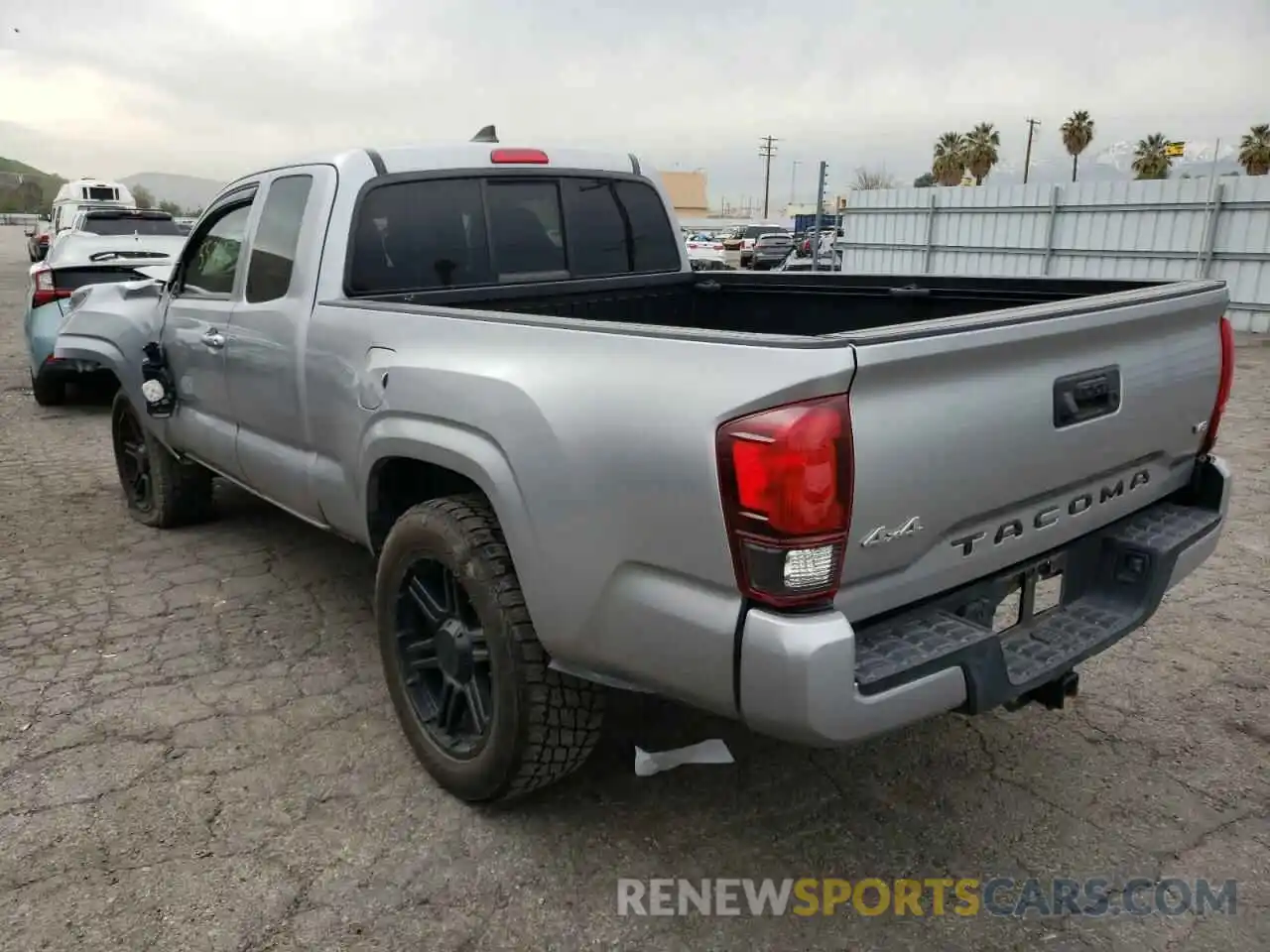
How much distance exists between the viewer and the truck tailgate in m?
2.03

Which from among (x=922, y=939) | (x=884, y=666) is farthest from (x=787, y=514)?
(x=922, y=939)

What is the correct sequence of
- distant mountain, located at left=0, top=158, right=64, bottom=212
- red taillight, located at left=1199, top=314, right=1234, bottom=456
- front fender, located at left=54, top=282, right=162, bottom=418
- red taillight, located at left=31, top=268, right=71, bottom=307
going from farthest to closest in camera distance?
distant mountain, located at left=0, top=158, right=64, bottom=212 → red taillight, located at left=31, top=268, right=71, bottom=307 → front fender, located at left=54, top=282, right=162, bottom=418 → red taillight, located at left=1199, top=314, right=1234, bottom=456

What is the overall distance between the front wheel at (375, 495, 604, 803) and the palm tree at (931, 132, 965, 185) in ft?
192

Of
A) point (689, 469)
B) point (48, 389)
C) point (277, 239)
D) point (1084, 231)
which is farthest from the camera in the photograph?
point (1084, 231)

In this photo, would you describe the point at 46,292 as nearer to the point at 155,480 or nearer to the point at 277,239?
the point at 155,480

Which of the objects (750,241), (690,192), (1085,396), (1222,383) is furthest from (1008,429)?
(690,192)

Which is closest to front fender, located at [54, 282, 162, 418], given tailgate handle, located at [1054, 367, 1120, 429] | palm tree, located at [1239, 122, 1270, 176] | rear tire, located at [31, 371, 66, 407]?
rear tire, located at [31, 371, 66, 407]

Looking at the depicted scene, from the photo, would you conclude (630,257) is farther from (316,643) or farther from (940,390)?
(940,390)

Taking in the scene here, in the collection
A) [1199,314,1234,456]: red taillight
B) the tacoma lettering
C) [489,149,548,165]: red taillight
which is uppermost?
[489,149,548,165]: red taillight

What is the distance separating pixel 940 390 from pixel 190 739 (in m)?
2.66

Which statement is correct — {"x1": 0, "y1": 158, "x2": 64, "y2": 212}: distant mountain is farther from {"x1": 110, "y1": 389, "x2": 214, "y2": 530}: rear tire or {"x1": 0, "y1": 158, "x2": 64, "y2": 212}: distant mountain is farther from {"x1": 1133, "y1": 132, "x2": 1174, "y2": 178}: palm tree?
{"x1": 110, "y1": 389, "x2": 214, "y2": 530}: rear tire

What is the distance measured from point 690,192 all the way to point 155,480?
99242 millimetres

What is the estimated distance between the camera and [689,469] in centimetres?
205

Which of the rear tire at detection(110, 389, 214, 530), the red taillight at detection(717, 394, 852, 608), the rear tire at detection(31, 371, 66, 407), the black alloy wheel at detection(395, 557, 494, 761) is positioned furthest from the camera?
the rear tire at detection(31, 371, 66, 407)
